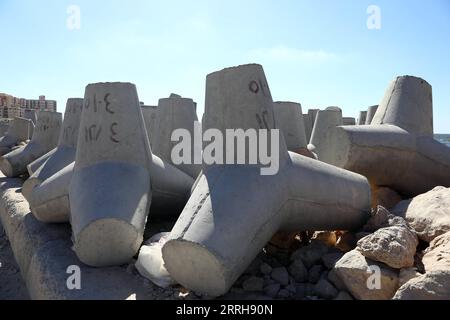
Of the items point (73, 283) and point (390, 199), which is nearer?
point (73, 283)

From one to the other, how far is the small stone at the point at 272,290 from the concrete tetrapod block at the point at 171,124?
2.62 metres

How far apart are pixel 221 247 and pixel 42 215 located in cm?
260

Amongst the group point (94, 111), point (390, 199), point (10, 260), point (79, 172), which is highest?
point (94, 111)

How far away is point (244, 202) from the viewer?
274cm

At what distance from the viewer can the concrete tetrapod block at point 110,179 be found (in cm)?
308

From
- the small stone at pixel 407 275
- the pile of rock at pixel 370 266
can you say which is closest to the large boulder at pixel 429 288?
the pile of rock at pixel 370 266

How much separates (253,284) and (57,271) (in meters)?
1.57

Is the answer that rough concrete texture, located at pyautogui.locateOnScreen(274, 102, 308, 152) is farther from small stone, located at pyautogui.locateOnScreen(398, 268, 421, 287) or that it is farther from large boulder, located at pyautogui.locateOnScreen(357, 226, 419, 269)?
small stone, located at pyautogui.locateOnScreen(398, 268, 421, 287)

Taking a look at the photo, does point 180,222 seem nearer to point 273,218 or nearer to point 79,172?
point 273,218
